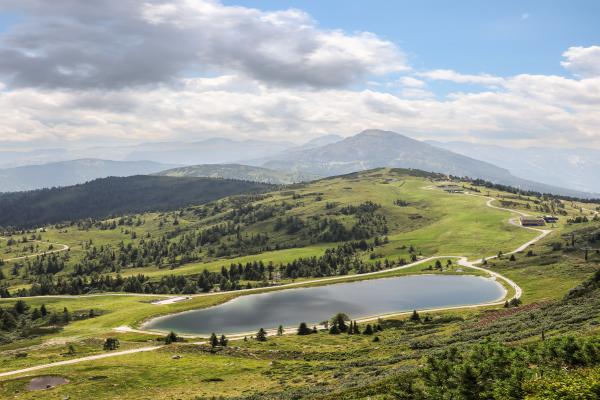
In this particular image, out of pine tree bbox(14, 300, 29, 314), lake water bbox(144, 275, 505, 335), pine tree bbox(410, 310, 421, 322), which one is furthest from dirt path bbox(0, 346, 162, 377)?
pine tree bbox(14, 300, 29, 314)

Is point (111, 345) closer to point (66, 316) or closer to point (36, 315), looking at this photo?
point (66, 316)

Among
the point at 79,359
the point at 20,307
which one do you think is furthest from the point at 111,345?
the point at 20,307

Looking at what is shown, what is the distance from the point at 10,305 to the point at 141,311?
65.0 m

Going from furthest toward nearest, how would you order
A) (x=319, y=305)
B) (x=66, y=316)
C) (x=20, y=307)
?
(x=20, y=307) < (x=319, y=305) < (x=66, y=316)

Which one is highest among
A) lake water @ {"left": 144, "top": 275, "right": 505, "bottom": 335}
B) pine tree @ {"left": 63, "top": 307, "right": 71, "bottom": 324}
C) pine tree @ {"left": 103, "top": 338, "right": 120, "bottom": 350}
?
pine tree @ {"left": 103, "top": 338, "right": 120, "bottom": 350}

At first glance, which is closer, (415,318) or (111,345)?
(111,345)

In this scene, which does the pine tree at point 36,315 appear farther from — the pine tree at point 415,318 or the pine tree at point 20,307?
the pine tree at point 415,318

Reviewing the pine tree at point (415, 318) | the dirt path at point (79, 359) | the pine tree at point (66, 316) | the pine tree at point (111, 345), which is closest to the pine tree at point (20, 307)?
the pine tree at point (66, 316)

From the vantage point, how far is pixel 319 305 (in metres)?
175

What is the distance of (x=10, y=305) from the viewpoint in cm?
18875

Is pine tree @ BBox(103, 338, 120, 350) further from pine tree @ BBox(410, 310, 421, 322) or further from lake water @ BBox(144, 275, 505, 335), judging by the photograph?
pine tree @ BBox(410, 310, 421, 322)

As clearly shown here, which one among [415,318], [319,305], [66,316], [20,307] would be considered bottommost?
[66,316]

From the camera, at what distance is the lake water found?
15138 centimetres

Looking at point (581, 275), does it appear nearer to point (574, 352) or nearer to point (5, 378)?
point (574, 352)
